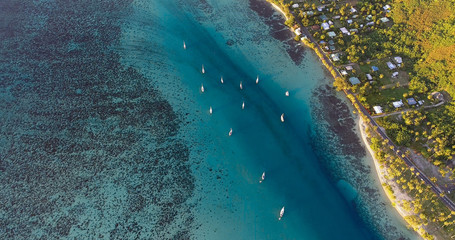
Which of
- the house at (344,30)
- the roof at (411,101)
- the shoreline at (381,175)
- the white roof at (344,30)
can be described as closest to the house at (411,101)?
the roof at (411,101)

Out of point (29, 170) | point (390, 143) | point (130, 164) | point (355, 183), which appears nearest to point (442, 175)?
point (390, 143)

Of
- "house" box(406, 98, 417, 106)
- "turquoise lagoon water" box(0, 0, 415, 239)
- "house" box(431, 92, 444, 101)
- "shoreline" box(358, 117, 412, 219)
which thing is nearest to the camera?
"turquoise lagoon water" box(0, 0, 415, 239)

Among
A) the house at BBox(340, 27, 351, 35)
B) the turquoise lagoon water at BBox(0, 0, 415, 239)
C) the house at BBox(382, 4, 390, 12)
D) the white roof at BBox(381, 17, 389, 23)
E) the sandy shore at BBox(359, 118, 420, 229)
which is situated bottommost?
the sandy shore at BBox(359, 118, 420, 229)

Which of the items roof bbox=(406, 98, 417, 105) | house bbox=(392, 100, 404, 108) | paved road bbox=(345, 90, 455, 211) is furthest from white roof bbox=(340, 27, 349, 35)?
roof bbox=(406, 98, 417, 105)

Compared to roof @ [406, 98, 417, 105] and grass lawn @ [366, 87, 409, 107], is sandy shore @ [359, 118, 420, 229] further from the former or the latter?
roof @ [406, 98, 417, 105]

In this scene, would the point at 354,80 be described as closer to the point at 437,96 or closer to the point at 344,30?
the point at 437,96

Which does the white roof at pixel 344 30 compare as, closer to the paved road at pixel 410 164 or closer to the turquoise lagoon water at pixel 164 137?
the turquoise lagoon water at pixel 164 137

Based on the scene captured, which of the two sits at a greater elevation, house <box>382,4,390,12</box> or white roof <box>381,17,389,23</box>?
house <box>382,4,390,12</box>

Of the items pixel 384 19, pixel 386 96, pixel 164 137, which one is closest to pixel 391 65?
pixel 386 96

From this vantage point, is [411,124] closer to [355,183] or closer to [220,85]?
[355,183]
